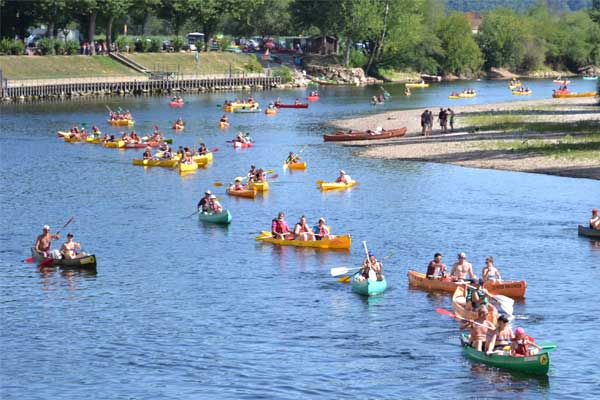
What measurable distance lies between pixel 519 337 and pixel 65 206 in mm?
39632

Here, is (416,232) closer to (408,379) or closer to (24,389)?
(408,379)

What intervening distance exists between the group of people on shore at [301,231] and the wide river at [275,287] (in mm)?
1089

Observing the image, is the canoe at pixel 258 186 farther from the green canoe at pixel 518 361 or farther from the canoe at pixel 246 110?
the canoe at pixel 246 110

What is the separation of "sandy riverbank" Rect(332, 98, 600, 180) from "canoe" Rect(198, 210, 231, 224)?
26390mm

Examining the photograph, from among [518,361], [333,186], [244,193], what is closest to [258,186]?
[244,193]

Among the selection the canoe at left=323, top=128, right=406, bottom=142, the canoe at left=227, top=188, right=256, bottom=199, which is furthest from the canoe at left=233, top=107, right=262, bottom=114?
the canoe at left=227, top=188, right=256, bottom=199

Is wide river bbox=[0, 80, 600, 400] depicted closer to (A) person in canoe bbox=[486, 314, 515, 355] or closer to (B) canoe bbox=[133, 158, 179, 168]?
(A) person in canoe bbox=[486, 314, 515, 355]

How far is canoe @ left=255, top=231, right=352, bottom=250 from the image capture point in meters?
58.9

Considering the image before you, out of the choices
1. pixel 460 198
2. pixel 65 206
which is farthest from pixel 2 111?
pixel 460 198

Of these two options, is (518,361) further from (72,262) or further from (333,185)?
(333,185)

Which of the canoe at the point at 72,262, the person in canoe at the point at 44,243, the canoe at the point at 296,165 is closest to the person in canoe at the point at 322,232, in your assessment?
the canoe at the point at 72,262

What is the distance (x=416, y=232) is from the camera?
63438 mm

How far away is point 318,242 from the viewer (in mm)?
59781

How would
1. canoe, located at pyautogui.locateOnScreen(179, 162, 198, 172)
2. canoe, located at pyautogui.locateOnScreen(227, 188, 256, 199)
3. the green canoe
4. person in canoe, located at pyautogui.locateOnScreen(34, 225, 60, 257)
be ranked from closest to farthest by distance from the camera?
the green canoe
person in canoe, located at pyautogui.locateOnScreen(34, 225, 60, 257)
canoe, located at pyautogui.locateOnScreen(227, 188, 256, 199)
canoe, located at pyautogui.locateOnScreen(179, 162, 198, 172)
